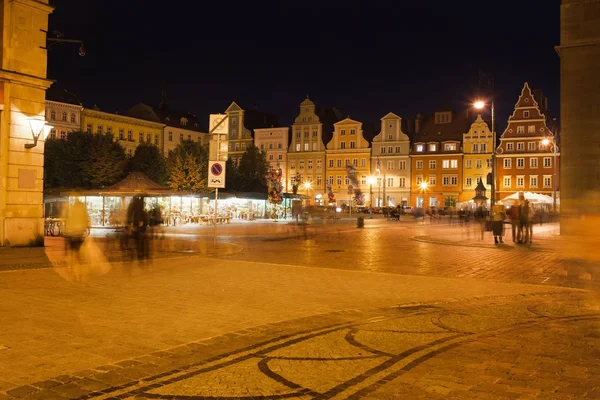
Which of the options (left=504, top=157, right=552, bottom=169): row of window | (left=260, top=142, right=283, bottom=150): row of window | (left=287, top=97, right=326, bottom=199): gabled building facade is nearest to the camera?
(left=504, top=157, right=552, bottom=169): row of window

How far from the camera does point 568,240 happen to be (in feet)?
87.6

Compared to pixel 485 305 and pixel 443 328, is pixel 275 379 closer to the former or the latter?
pixel 443 328

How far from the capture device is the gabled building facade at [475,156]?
86125mm

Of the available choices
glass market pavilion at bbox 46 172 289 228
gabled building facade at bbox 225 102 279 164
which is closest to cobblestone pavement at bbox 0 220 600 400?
glass market pavilion at bbox 46 172 289 228

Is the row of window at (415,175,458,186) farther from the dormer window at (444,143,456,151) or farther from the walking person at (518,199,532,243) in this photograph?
the walking person at (518,199,532,243)

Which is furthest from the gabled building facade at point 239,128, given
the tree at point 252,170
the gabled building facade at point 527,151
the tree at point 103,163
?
the tree at point 103,163

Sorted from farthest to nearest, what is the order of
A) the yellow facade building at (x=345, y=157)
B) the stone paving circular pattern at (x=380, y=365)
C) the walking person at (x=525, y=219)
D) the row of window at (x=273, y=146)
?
the row of window at (x=273, y=146)
the yellow facade building at (x=345, y=157)
the walking person at (x=525, y=219)
the stone paving circular pattern at (x=380, y=365)

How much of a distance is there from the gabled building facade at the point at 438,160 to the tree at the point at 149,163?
44966 millimetres

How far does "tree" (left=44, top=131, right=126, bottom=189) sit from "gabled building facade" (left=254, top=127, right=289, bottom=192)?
157 feet

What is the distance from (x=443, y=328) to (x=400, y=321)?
727 mm

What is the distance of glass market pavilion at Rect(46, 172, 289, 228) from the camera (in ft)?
119

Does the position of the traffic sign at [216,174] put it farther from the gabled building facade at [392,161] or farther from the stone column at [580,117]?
the gabled building facade at [392,161]

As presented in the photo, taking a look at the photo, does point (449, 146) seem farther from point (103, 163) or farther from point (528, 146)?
point (103, 163)

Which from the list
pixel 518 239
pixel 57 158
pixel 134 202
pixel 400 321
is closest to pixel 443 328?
pixel 400 321
